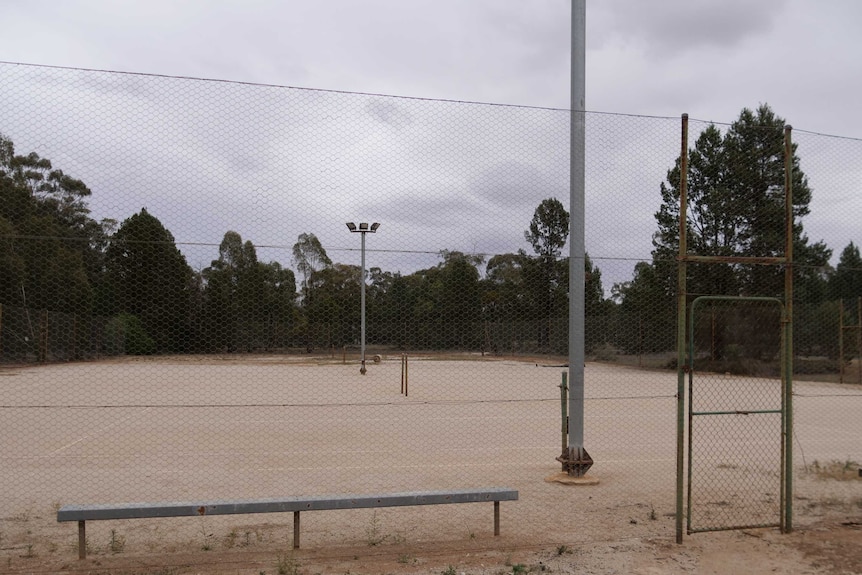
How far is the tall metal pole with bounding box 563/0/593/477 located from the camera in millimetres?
7055

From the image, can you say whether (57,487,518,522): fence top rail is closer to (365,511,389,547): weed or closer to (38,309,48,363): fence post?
(365,511,389,547): weed

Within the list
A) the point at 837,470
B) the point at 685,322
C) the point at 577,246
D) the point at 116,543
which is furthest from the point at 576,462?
the point at 116,543

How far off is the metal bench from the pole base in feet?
7.29

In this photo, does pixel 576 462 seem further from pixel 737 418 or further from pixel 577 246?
pixel 737 418

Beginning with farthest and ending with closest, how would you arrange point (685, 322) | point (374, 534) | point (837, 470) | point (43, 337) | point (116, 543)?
point (43, 337) → point (837, 470) → point (685, 322) → point (374, 534) → point (116, 543)

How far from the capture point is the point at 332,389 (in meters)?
19.2

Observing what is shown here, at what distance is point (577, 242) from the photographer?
7152mm

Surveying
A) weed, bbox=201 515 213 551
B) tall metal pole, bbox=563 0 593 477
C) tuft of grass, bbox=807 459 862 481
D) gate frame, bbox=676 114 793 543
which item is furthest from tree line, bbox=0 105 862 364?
tuft of grass, bbox=807 459 862 481

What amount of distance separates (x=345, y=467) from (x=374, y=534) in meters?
2.98

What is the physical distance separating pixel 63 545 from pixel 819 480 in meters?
7.25

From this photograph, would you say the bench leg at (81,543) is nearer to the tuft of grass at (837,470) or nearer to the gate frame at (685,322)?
the gate frame at (685,322)

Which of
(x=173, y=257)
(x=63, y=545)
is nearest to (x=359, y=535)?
(x=63, y=545)

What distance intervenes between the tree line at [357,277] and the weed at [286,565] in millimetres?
2086

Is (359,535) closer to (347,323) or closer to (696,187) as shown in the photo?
(347,323)
